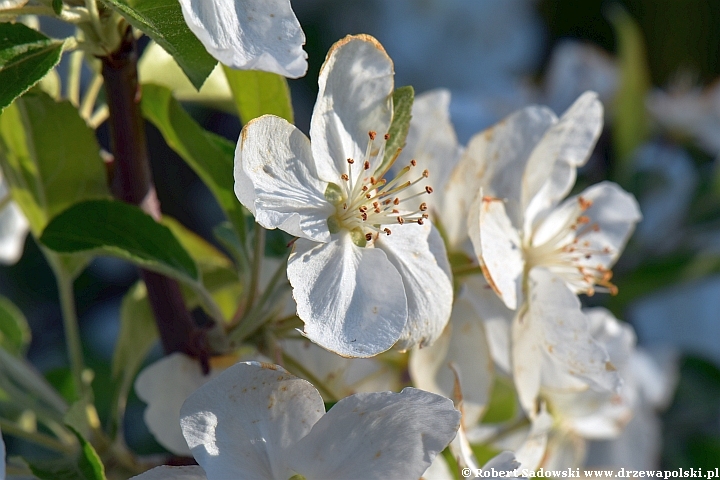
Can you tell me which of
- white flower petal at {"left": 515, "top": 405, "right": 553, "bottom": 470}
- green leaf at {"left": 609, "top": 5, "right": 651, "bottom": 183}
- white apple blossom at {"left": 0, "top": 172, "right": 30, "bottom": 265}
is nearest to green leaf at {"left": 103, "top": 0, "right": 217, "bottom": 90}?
white flower petal at {"left": 515, "top": 405, "right": 553, "bottom": 470}

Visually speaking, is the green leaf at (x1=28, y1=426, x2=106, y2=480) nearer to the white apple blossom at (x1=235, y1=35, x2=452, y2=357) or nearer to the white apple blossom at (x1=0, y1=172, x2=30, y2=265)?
the white apple blossom at (x1=235, y1=35, x2=452, y2=357)

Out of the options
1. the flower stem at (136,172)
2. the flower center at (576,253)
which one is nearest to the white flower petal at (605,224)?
the flower center at (576,253)

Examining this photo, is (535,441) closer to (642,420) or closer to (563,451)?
(563,451)

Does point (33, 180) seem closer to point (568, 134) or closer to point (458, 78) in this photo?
point (568, 134)

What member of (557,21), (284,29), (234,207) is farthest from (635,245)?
(557,21)

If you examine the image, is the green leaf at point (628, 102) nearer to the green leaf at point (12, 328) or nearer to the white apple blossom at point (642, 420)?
the white apple blossom at point (642, 420)
